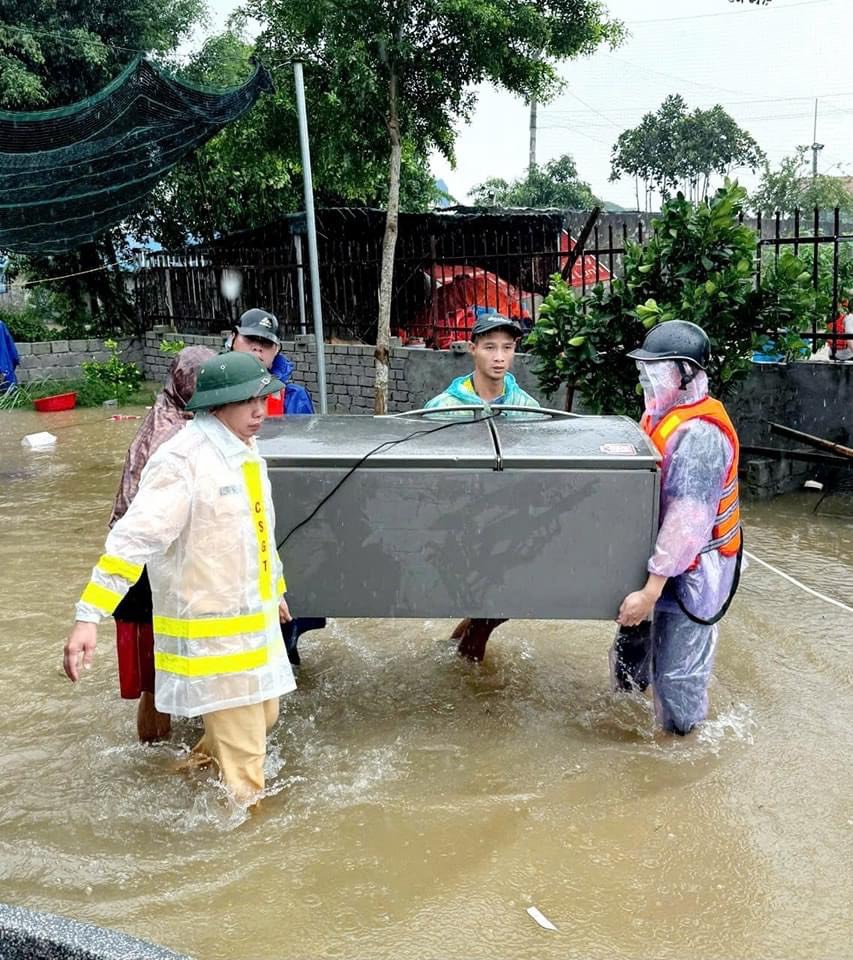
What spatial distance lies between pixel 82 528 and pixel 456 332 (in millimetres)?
5129

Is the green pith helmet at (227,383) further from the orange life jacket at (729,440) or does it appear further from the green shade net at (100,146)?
the green shade net at (100,146)

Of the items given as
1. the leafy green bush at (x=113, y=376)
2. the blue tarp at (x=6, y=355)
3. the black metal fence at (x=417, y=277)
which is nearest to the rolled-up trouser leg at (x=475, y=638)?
the black metal fence at (x=417, y=277)

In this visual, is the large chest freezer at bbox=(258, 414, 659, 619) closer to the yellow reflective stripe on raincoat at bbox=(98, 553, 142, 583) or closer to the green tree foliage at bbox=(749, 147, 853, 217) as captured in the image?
the yellow reflective stripe on raincoat at bbox=(98, 553, 142, 583)

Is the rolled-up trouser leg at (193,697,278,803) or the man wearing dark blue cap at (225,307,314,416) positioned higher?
the man wearing dark blue cap at (225,307,314,416)

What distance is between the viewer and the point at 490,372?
13.1ft

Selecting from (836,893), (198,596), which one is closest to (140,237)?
(198,596)

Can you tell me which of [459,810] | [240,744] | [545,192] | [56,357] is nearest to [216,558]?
[240,744]

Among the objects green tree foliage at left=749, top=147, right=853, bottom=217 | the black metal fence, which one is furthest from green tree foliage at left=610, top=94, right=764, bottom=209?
the black metal fence

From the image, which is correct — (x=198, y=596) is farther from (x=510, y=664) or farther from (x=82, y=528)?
(x=82, y=528)

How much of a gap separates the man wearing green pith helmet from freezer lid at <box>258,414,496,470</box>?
0.25 m

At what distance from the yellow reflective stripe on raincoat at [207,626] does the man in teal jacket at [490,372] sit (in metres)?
1.34

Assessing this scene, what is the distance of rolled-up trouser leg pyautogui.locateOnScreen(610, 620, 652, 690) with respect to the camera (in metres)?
3.87

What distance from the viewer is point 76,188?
998 cm

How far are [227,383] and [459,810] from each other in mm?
1673
